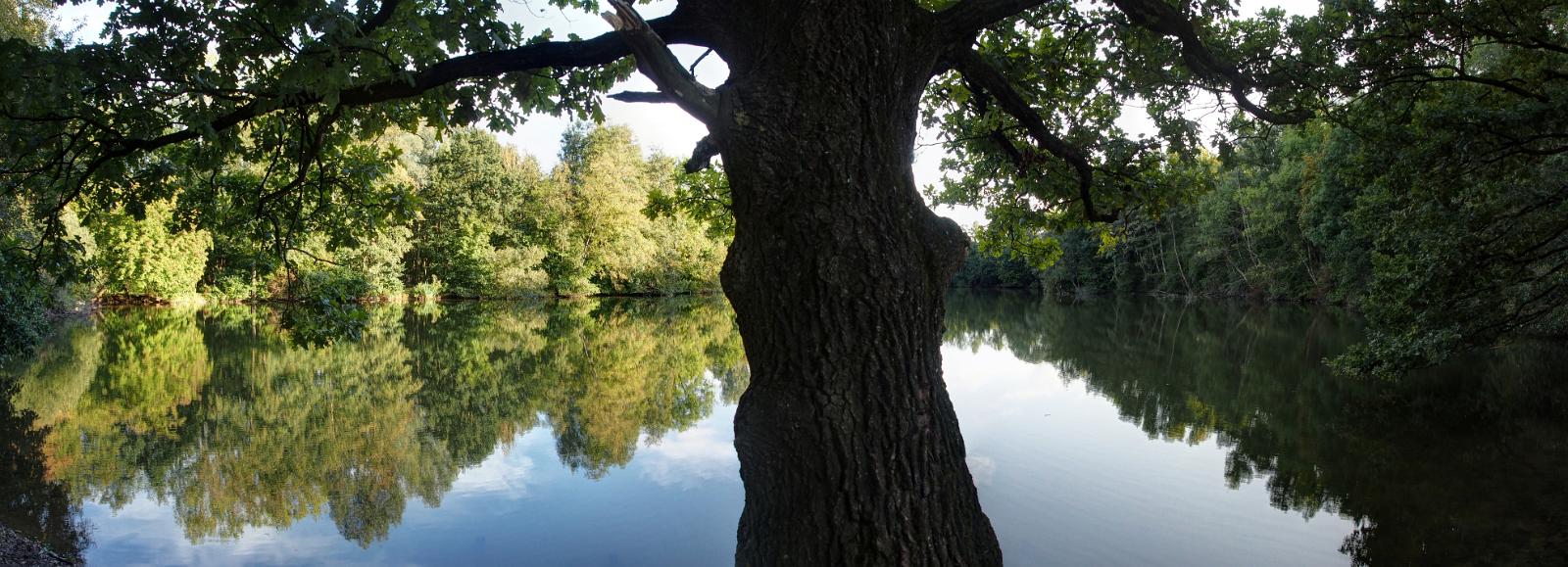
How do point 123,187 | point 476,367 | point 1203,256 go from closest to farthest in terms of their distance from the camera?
point 123,187, point 476,367, point 1203,256

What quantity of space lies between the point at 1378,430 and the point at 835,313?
1060cm

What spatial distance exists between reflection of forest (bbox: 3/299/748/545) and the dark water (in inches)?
1.9

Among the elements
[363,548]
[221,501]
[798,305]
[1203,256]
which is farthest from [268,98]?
[1203,256]

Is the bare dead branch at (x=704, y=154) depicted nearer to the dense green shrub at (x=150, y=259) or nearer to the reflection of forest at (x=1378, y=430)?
the reflection of forest at (x=1378, y=430)

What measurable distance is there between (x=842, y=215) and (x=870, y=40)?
63cm

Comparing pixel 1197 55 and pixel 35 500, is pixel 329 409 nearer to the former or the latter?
pixel 35 500

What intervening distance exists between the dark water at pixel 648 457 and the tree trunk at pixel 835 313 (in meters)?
3.35

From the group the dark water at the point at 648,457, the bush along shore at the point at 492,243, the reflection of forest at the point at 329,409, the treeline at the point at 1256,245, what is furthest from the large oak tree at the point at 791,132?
the bush along shore at the point at 492,243

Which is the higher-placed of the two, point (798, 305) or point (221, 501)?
point (798, 305)

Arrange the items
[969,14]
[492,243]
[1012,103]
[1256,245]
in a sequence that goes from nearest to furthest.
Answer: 1. [969,14]
2. [1012,103]
3. [492,243]
4. [1256,245]

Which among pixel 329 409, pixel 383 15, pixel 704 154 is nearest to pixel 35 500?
pixel 329 409

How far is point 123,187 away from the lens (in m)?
4.27

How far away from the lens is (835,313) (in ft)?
7.80

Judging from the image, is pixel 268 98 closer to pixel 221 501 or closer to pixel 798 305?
pixel 798 305
